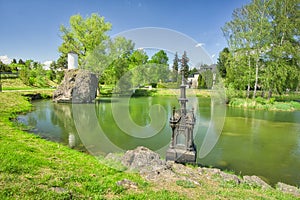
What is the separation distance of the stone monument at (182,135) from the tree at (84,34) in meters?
25.9

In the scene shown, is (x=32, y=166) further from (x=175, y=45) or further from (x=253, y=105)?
(x=253, y=105)

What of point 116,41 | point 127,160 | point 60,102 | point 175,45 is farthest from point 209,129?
point 116,41

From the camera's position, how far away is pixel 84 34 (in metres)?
29.0

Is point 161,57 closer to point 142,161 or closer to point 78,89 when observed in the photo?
point 78,89

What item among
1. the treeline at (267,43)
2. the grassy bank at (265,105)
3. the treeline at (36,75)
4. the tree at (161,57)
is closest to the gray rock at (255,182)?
the tree at (161,57)

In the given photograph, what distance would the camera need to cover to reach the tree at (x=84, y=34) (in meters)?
28.7

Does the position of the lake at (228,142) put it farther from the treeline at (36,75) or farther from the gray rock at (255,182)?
the treeline at (36,75)

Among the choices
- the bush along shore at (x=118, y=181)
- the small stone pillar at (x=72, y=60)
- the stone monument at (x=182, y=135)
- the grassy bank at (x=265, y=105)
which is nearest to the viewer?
the bush along shore at (x=118, y=181)

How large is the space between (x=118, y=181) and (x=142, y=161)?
1.40 m

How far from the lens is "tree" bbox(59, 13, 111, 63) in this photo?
1128 inches

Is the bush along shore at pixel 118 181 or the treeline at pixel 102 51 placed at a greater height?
the treeline at pixel 102 51

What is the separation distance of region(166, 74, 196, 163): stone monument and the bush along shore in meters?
0.83

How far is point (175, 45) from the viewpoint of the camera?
7773mm

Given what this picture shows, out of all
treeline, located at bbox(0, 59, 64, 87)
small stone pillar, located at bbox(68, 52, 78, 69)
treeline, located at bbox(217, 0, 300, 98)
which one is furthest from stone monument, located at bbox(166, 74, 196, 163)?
treeline, located at bbox(0, 59, 64, 87)
